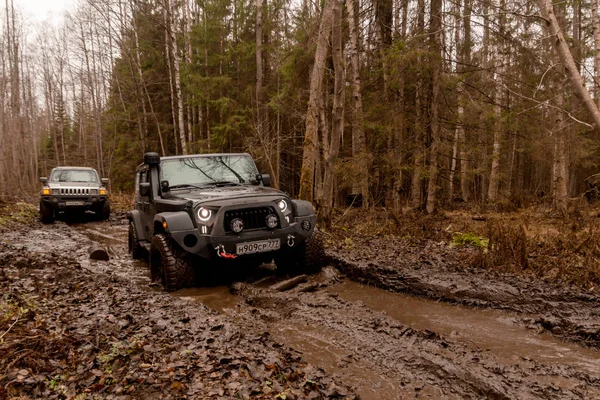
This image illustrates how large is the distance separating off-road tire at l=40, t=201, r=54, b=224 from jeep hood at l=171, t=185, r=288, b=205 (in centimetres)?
972

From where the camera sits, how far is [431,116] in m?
11.2

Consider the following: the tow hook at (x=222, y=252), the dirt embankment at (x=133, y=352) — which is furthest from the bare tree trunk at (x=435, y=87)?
the dirt embankment at (x=133, y=352)

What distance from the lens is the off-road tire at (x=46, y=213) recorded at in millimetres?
13343

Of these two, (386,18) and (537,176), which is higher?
(386,18)

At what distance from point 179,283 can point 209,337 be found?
200 cm

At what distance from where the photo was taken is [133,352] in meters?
3.26

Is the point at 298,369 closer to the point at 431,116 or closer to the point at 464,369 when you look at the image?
the point at 464,369

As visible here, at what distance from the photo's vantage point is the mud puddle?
338 centimetres

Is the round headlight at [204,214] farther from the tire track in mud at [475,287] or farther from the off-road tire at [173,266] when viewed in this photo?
the tire track in mud at [475,287]

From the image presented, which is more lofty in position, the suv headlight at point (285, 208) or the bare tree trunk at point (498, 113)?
the bare tree trunk at point (498, 113)

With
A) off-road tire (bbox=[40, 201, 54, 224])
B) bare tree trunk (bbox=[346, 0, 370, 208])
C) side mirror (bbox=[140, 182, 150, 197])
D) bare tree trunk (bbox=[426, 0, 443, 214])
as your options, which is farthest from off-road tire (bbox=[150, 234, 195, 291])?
off-road tire (bbox=[40, 201, 54, 224])

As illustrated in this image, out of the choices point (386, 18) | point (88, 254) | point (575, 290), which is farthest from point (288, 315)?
point (386, 18)

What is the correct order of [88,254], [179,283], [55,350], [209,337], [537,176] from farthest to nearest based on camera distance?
[537,176]
[88,254]
[179,283]
[209,337]
[55,350]

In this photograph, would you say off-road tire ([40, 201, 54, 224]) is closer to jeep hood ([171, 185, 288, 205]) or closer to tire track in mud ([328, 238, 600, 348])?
jeep hood ([171, 185, 288, 205])
